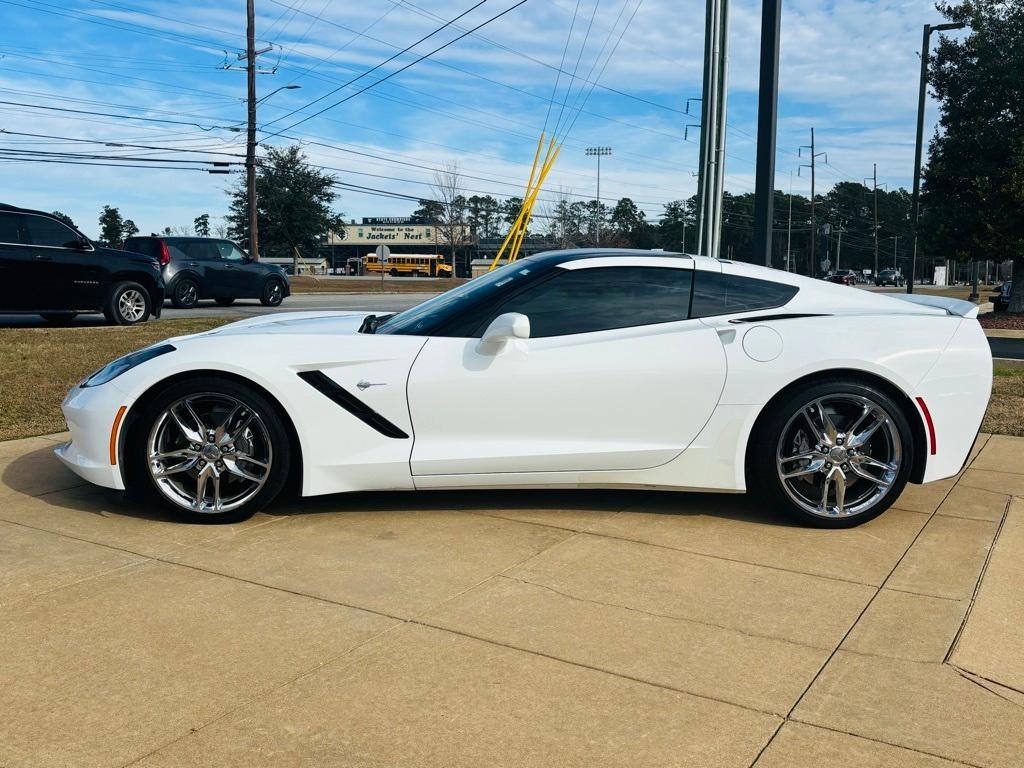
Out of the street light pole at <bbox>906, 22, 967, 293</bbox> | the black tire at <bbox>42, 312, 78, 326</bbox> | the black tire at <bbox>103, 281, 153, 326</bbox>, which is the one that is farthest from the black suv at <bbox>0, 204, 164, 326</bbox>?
the street light pole at <bbox>906, 22, 967, 293</bbox>

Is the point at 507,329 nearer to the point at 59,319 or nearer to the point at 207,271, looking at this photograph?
the point at 59,319

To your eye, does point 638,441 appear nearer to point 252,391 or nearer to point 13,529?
point 252,391

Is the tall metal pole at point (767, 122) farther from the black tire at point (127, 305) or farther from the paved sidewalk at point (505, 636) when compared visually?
the black tire at point (127, 305)

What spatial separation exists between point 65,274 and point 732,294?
11.3m

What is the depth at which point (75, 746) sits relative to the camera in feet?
8.09

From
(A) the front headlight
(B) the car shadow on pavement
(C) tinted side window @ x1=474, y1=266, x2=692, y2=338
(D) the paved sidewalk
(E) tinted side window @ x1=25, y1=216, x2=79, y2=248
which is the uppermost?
(E) tinted side window @ x1=25, y1=216, x2=79, y2=248

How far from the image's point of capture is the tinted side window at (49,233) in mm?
12898

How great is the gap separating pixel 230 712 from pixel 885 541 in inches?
121

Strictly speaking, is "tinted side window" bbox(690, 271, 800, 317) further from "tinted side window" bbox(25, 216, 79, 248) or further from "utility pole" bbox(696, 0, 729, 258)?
"tinted side window" bbox(25, 216, 79, 248)

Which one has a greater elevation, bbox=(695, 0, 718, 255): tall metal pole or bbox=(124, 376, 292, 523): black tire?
bbox=(695, 0, 718, 255): tall metal pole

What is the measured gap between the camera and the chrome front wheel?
4.40m

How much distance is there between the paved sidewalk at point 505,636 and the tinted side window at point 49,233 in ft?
30.5

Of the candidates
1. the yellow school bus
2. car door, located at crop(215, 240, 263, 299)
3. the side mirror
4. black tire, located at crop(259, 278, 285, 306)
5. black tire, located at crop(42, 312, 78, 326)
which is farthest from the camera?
the yellow school bus

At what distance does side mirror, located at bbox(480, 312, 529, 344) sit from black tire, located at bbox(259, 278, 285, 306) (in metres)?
18.2
